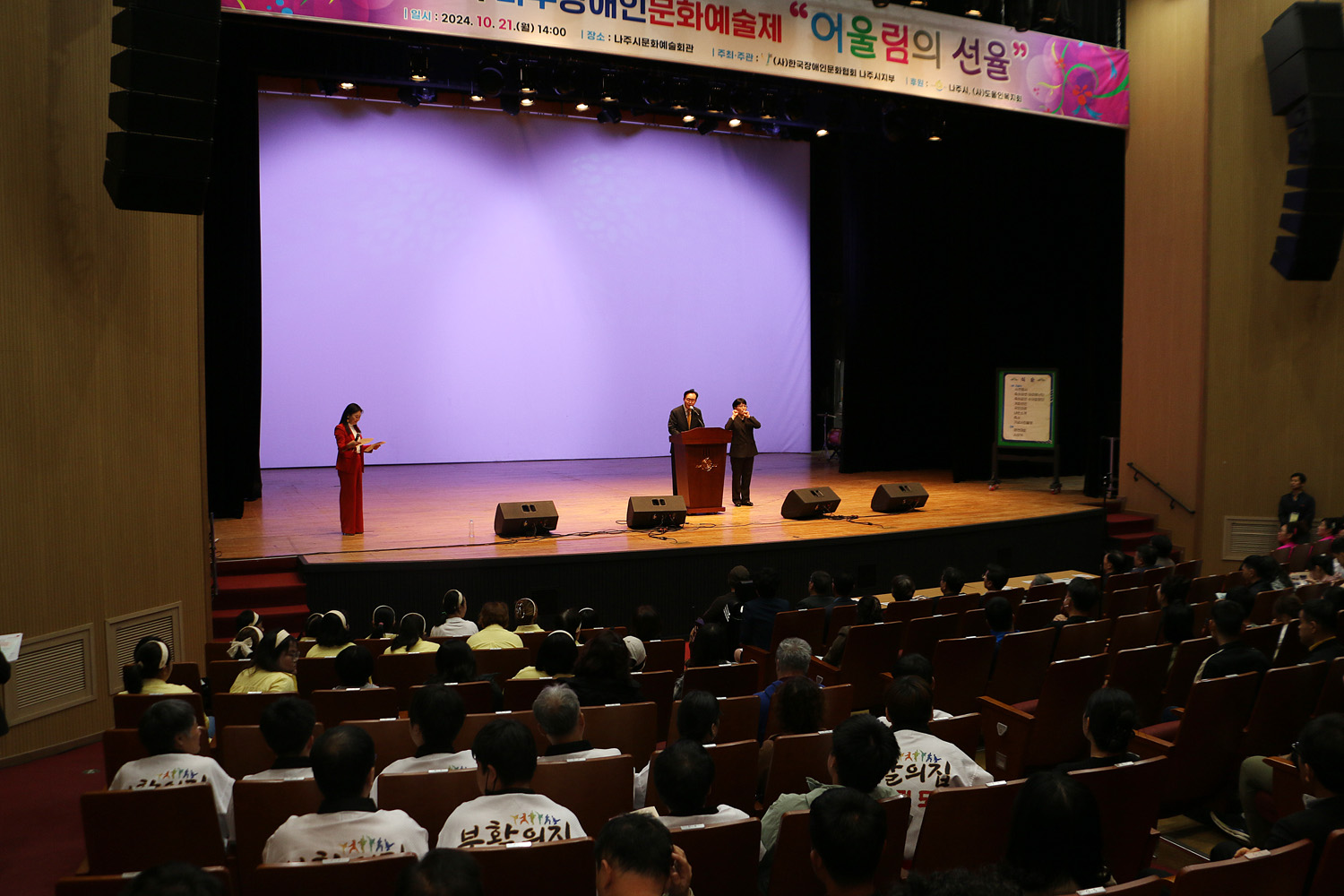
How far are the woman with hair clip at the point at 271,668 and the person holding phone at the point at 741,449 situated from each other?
240 inches

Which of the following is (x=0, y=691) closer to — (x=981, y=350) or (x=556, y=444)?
(x=556, y=444)

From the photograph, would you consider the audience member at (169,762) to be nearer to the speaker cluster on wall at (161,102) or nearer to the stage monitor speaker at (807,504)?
the speaker cluster on wall at (161,102)

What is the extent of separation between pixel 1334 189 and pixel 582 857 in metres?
9.95

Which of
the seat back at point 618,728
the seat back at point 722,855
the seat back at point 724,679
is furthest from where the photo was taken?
the seat back at point 724,679

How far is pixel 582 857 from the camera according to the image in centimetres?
234

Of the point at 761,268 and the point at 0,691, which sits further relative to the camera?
the point at 761,268

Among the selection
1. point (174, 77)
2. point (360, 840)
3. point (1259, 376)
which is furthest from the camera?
point (1259, 376)

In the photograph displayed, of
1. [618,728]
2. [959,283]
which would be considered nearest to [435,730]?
[618,728]

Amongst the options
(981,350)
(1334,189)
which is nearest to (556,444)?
(981,350)

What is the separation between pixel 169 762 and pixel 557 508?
7240 mm

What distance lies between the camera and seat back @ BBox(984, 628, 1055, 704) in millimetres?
4988

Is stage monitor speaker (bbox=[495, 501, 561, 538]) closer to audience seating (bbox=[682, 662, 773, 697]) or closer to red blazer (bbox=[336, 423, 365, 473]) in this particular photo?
red blazer (bbox=[336, 423, 365, 473])

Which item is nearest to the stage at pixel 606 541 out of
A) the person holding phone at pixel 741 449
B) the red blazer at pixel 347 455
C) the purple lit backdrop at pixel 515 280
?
the person holding phone at pixel 741 449

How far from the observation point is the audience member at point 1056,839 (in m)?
2.15
